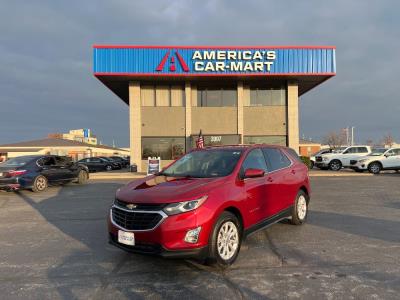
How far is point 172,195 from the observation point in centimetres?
470

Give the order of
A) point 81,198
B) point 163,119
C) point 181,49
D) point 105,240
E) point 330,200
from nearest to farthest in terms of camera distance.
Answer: point 105,240, point 330,200, point 81,198, point 181,49, point 163,119

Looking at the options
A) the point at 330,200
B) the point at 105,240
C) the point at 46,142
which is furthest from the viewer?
the point at 46,142

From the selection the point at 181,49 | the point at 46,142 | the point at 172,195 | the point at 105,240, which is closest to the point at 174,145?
the point at 181,49

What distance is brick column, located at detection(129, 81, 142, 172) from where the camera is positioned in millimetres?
28031

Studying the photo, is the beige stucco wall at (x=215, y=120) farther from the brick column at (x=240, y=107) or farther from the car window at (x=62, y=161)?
the car window at (x=62, y=161)

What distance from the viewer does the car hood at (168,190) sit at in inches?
184

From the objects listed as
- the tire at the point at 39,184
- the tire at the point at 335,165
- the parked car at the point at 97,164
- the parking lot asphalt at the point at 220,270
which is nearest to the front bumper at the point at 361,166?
the tire at the point at 335,165

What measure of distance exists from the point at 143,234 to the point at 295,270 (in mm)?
2074

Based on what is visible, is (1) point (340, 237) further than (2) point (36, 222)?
No

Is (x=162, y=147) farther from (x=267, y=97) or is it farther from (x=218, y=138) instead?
(x=267, y=97)

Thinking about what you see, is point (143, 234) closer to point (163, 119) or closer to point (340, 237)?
point (340, 237)

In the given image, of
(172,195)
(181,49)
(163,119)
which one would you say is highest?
(181,49)

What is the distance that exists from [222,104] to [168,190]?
80.2ft

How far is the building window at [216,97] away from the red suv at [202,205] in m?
22.5
